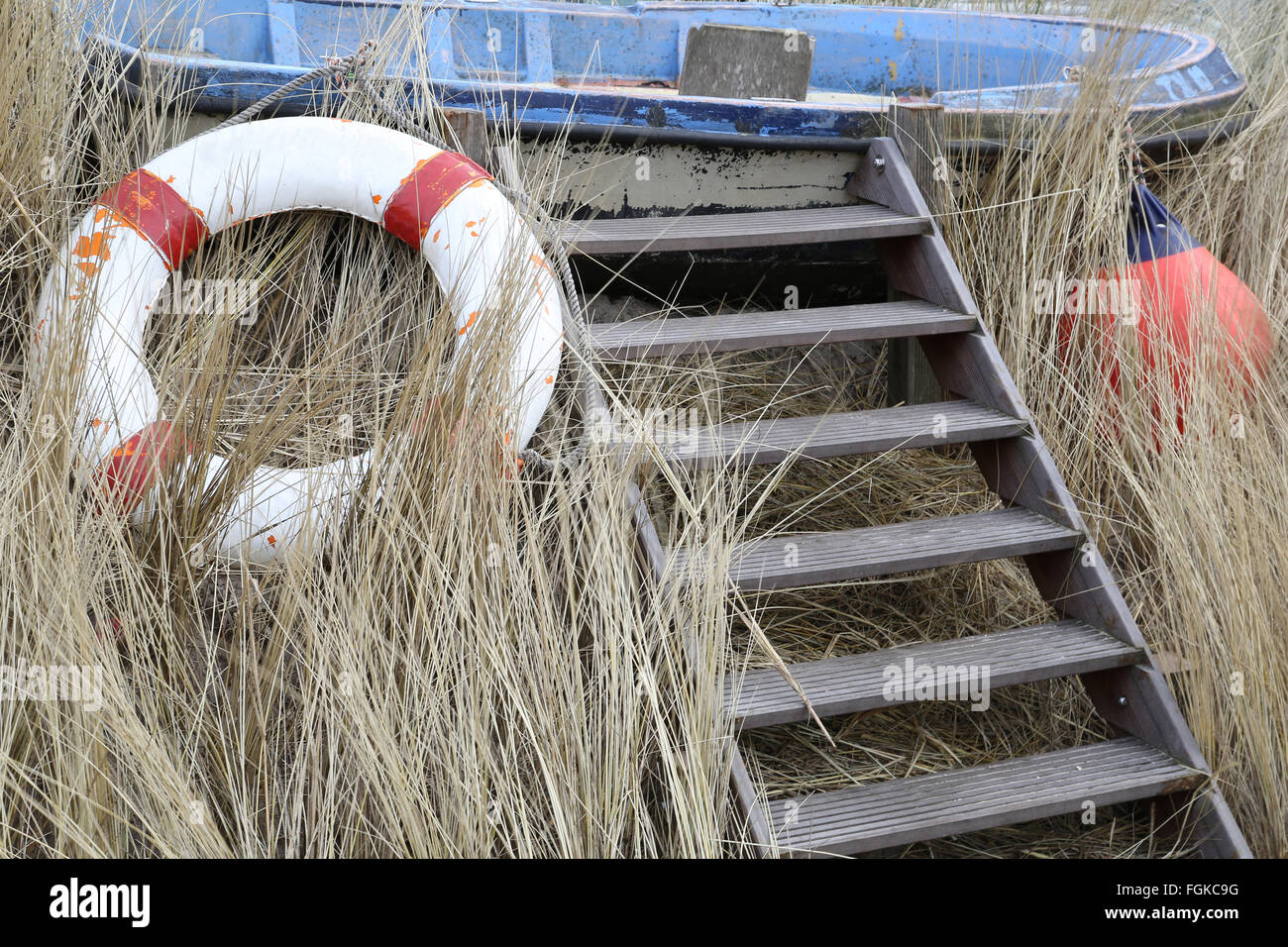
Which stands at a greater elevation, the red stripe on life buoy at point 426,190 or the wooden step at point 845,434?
the red stripe on life buoy at point 426,190

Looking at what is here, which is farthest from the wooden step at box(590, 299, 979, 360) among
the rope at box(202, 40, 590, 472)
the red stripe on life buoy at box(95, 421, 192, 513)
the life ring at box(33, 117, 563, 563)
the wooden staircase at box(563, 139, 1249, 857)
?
the red stripe on life buoy at box(95, 421, 192, 513)

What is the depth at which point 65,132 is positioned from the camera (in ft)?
9.19

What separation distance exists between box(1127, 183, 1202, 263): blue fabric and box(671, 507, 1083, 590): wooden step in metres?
0.99

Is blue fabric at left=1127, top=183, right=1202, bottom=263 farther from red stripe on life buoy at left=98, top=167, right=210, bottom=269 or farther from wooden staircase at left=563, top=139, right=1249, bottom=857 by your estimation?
red stripe on life buoy at left=98, top=167, right=210, bottom=269

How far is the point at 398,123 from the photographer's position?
2.84m

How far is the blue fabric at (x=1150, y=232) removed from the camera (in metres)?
3.19

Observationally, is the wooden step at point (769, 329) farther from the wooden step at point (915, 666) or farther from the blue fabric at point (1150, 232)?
the wooden step at point (915, 666)

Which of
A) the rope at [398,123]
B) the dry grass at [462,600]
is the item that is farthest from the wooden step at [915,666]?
the rope at [398,123]

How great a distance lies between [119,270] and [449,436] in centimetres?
91

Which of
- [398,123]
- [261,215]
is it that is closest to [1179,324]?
[398,123]

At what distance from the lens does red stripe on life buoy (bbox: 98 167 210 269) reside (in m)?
2.57

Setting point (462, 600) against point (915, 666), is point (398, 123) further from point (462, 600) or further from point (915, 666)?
point (915, 666)
